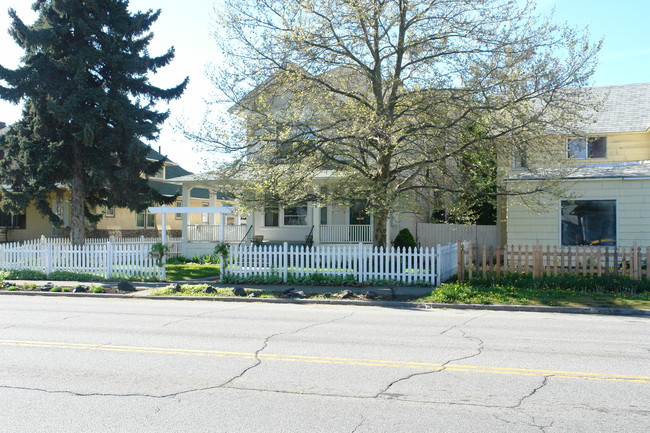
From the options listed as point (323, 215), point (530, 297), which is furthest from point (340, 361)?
point (323, 215)

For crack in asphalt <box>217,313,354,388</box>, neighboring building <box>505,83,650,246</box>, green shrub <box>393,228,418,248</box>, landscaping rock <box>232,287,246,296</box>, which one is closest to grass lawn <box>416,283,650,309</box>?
crack in asphalt <box>217,313,354,388</box>

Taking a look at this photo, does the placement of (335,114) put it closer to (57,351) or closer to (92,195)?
(57,351)

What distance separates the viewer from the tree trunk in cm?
2316

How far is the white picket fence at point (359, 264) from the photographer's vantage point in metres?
17.0

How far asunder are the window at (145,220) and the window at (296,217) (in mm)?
12289

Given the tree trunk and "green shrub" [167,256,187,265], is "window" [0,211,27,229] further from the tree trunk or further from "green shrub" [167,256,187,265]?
"green shrub" [167,256,187,265]

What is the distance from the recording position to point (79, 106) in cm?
2203

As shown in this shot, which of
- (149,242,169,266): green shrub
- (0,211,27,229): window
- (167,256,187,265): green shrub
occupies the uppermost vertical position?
(0,211,27,229): window

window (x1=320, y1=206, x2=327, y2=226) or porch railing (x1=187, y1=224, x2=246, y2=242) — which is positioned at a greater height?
window (x1=320, y1=206, x2=327, y2=226)

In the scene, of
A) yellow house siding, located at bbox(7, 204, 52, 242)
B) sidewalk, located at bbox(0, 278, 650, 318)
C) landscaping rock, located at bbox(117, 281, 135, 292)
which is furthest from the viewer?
yellow house siding, located at bbox(7, 204, 52, 242)

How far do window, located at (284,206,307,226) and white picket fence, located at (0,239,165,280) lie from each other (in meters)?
9.65

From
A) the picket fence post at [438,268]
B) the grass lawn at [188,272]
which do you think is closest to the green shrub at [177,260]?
the grass lawn at [188,272]

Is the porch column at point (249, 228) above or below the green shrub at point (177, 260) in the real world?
above

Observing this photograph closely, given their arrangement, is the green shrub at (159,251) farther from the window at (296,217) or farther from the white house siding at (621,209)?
the white house siding at (621,209)
